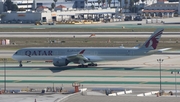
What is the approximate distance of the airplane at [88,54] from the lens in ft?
270

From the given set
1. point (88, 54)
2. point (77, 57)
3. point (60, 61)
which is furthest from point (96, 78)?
point (88, 54)

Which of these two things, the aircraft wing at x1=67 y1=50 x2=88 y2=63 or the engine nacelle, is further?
the engine nacelle

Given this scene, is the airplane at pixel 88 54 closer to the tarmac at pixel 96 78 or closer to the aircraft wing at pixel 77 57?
the aircraft wing at pixel 77 57

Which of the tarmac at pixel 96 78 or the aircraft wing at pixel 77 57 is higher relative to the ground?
the aircraft wing at pixel 77 57

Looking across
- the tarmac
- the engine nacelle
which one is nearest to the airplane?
the engine nacelle

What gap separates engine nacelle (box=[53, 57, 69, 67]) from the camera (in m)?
83.2

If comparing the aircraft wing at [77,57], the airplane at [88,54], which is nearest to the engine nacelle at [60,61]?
the airplane at [88,54]

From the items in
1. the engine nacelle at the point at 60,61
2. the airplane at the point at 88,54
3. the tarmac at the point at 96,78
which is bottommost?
the tarmac at the point at 96,78

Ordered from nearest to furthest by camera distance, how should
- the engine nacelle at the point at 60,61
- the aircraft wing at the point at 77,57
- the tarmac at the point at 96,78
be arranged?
the tarmac at the point at 96,78 < the aircraft wing at the point at 77,57 < the engine nacelle at the point at 60,61

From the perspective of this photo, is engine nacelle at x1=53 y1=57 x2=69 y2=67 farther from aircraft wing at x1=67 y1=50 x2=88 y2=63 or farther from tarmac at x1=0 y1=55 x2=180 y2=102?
tarmac at x1=0 y1=55 x2=180 y2=102

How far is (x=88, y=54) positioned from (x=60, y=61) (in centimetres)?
451

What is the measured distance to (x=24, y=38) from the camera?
133m

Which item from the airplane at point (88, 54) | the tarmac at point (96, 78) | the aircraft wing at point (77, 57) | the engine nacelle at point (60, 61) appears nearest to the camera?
the tarmac at point (96, 78)

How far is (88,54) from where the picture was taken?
8500 centimetres
